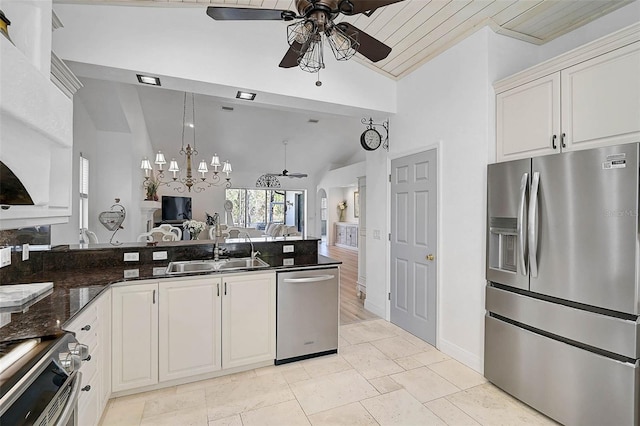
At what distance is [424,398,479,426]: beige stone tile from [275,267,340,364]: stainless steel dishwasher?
103cm

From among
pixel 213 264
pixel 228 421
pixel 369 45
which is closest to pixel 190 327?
pixel 213 264

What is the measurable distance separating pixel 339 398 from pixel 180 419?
44.3 inches

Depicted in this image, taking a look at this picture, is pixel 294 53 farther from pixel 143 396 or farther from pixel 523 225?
pixel 143 396

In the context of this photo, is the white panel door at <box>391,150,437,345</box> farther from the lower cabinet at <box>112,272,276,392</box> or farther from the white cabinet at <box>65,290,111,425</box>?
the white cabinet at <box>65,290,111,425</box>

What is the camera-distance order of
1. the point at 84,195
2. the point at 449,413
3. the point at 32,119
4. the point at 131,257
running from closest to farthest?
the point at 32,119, the point at 449,413, the point at 131,257, the point at 84,195

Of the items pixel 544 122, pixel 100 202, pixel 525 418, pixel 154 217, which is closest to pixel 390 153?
pixel 544 122

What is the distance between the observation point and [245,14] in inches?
68.5

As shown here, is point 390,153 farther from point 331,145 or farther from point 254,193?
point 254,193

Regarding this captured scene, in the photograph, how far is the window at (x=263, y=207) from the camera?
10.8 metres

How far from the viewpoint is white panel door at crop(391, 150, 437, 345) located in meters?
3.24

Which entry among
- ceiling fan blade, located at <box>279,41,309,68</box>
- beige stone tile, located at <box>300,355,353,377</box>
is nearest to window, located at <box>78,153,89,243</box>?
ceiling fan blade, located at <box>279,41,309,68</box>

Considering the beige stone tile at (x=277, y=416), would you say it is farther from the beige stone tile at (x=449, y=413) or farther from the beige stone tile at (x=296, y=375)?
the beige stone tile at (x=449, y=413)

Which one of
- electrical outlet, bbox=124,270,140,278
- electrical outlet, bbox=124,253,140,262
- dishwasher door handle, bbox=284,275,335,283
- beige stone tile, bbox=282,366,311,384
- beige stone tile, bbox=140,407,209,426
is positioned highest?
electrical outlet, bbox=124,253,140,262

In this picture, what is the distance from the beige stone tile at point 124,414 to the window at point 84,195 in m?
3.29
